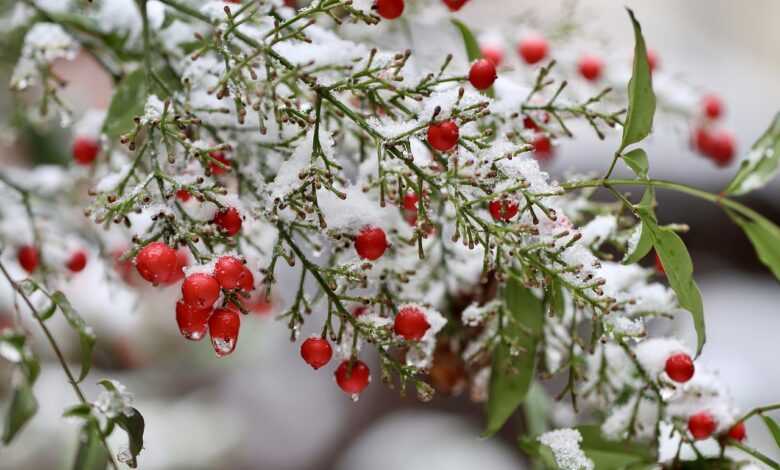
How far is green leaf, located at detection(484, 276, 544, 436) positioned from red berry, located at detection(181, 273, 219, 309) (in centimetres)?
19

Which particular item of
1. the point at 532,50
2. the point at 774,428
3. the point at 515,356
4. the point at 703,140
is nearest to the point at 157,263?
the point at 515,356

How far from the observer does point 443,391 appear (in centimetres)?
67

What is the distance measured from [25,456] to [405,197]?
3.90ft

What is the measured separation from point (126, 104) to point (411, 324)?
0.23 metres

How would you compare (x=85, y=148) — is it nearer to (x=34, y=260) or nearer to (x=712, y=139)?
(x=34, y=260)

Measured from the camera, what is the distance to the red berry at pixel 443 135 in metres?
0.41

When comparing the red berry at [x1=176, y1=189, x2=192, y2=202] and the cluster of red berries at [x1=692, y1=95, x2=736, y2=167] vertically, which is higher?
the red berry at [x1=176, y1=189, x2=192, y2=202]

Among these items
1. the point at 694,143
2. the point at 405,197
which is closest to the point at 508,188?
the point at 405,197

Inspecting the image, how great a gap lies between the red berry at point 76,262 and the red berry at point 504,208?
1.39 ft

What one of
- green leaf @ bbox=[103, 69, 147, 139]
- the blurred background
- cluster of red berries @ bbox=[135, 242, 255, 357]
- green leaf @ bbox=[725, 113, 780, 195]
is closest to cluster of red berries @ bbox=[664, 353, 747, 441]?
green leaf @ bbox=[725, 113, 780, 195]

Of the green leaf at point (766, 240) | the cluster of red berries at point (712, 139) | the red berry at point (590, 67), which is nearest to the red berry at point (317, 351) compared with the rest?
the green leaf at point (766, 240)

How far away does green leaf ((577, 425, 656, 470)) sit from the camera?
1.68 feet

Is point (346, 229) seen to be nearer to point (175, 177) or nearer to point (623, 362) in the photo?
point (175, 177)

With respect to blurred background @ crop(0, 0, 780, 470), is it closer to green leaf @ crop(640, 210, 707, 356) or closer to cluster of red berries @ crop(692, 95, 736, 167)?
cluster of red berries @ crop(692, 95, 736, 167)
